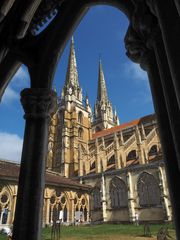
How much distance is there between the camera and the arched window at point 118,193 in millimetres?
26516

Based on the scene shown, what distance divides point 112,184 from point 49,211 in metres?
9.28

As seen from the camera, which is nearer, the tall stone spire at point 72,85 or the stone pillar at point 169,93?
the stone pillar at point 169,93

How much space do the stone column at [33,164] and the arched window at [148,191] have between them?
2335 centimetres

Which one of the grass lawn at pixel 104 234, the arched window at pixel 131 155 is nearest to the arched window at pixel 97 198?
the arched window at pixel 131 155

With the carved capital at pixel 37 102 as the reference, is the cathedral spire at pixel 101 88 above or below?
above

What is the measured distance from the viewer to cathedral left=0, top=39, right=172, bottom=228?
20781 millimetres

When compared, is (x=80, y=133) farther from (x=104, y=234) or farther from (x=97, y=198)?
(x=104, y=234)

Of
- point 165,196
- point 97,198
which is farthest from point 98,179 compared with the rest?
point 165,196

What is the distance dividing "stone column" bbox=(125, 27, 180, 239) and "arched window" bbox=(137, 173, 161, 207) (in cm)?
2401

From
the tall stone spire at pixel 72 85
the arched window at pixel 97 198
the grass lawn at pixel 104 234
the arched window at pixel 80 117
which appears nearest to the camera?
the grass lawn at pixel 104 234

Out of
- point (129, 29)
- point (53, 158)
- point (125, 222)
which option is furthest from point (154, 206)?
point (129, 29)

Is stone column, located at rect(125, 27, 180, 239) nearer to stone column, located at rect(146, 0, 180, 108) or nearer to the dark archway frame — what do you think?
A: the dark archway frame

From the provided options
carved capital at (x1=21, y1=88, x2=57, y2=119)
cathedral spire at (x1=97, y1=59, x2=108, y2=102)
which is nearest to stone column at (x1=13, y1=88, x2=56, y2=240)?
carved capital at (x1=21, y1=88, x2=57, y2=119)

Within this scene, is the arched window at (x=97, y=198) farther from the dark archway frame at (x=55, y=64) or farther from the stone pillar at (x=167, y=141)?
the stone pillar at (x=167, y=141)
